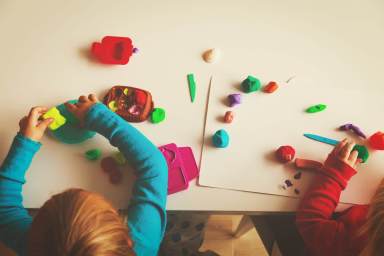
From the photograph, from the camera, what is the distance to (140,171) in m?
0.57

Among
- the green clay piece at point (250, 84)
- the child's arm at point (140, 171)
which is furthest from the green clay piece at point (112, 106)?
the green clay piece at point (250, 84)

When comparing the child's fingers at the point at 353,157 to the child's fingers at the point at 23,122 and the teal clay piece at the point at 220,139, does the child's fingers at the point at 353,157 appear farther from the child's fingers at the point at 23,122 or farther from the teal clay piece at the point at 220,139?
the child's fingers at the point at 23,122

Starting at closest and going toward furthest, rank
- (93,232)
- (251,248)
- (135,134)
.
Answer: (93,232) < (135,134) < (251,248)

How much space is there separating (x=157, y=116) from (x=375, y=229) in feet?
1.27

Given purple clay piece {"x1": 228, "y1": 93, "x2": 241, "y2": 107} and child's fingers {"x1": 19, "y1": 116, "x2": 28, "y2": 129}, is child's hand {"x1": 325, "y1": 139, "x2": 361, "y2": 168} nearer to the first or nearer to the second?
purple clay piece {"x1": 228, "y1": 93, "x2": 241, "y2": 107}

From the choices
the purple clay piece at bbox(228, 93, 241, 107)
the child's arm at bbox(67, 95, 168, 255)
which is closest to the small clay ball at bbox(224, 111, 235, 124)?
the purple clay piece at bbox(228, 93, 241, 107)

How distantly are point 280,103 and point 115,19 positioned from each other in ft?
1.21

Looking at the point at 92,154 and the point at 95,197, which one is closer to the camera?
the point at 95,197

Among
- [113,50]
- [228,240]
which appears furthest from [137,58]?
[228,240]

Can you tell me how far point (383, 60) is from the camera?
0.67 m

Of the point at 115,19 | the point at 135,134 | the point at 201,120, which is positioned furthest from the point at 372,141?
the point at 115,19

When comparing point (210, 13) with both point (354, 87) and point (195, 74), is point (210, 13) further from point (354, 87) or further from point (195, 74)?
point (354, 87)

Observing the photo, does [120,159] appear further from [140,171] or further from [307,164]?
[307,164]

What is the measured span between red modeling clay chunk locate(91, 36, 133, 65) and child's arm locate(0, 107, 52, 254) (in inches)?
6.0
